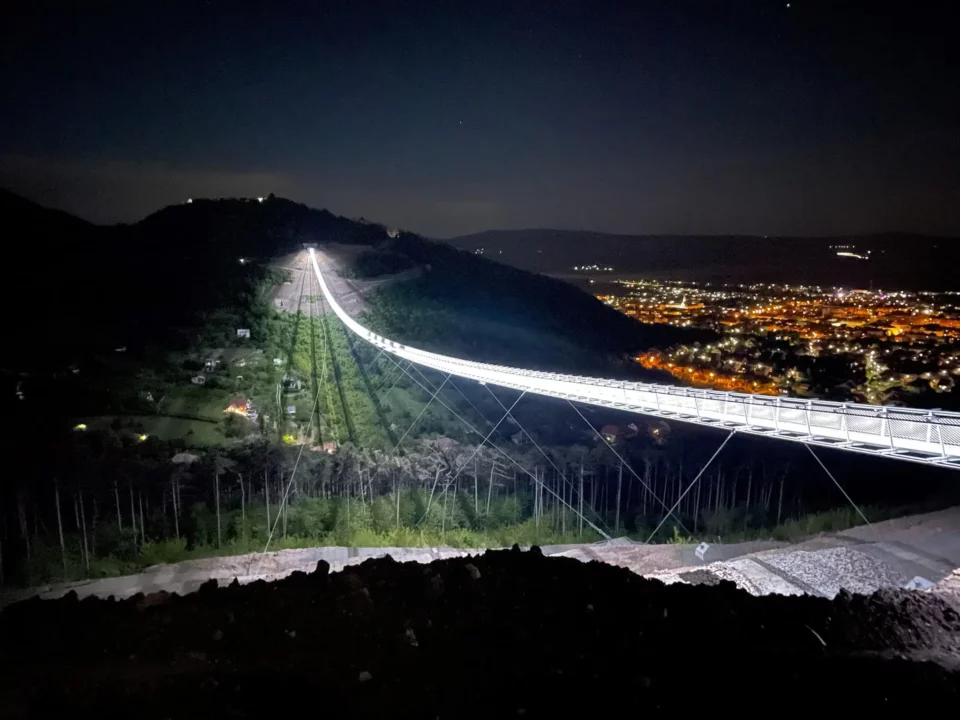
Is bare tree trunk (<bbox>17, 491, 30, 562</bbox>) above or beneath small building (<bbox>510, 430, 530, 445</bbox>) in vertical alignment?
above

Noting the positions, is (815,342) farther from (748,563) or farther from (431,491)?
(748,563)

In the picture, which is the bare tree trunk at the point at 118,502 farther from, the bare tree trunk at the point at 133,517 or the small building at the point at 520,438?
the small building at the point at 520,438

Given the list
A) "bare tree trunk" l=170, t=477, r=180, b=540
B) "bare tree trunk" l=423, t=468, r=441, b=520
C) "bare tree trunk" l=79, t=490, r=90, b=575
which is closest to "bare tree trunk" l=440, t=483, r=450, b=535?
"bare tree trunk" l=423, t=468, r=441, b=520

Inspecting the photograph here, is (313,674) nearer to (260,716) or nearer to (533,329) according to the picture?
(260,716)

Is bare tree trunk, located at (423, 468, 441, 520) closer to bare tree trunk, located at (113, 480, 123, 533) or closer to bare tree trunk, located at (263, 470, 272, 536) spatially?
bare tree trunk, located at (263, 470, 272, 536)

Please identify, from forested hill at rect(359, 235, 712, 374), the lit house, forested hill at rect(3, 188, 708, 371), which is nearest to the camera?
the lit house

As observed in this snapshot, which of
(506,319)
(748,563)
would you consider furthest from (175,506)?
(506,319)
